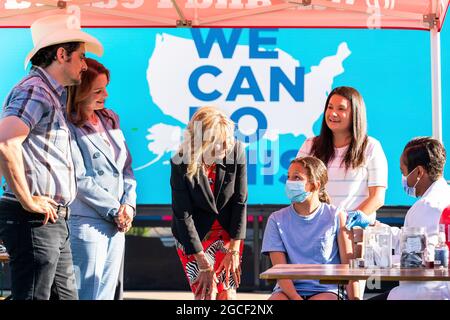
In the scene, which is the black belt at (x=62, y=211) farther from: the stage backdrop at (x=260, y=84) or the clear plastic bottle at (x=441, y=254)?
the stage backdrop at (x=260, y=84)

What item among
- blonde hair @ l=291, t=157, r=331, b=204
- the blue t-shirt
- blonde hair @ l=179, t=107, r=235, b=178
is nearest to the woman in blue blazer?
blonde hair @ l=179, t=107, r=235, b=178

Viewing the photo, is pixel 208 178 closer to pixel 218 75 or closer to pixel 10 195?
pixel 10 195

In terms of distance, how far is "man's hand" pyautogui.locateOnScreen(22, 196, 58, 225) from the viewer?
136 inches

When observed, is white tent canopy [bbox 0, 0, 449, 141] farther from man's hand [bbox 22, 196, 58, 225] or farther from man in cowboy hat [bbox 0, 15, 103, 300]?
man's hand [bbox 22, 196, 58, 225]

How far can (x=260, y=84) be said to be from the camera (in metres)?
6.33

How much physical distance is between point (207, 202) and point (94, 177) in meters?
0.54

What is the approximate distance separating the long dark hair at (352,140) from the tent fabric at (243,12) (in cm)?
73

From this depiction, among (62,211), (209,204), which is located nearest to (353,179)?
(209,204)

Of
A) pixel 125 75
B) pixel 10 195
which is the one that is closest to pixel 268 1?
pixel 125 75

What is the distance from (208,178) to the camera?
14.4 feet

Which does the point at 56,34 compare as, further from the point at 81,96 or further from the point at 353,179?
the point at 353,179

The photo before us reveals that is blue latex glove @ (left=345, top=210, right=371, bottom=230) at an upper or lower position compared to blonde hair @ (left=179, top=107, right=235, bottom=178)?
lower

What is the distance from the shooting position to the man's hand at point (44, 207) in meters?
3.45

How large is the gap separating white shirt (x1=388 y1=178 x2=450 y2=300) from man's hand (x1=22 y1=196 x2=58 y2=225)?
52.9 inches
